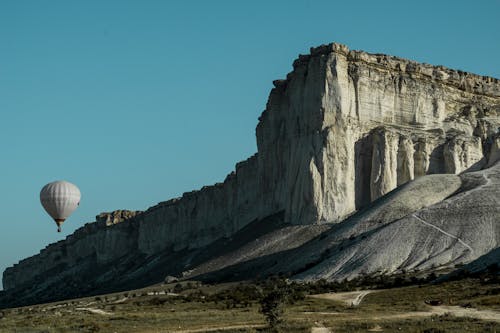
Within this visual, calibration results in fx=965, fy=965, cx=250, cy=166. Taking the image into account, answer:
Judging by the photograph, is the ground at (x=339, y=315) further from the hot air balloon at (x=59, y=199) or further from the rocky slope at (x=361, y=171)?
the rocky slope at (x=361, y=171)

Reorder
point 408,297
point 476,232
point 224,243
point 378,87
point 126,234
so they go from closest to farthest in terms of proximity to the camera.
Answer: point 408,297, point 476,232, point 378,87, point 224,243, point 126,234

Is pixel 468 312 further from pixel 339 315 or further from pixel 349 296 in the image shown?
pixel 349 296

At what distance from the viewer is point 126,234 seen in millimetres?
159000

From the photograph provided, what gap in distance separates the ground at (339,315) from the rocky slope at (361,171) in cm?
1235

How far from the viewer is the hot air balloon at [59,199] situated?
6091 cm

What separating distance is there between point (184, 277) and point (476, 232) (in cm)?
3468

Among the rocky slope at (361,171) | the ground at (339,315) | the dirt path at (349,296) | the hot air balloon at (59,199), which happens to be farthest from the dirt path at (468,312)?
the hot air balloon at (59,199)

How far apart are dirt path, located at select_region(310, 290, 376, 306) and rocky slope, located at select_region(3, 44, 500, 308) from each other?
946 centimetres

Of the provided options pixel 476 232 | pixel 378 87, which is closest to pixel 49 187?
pixel 476 232

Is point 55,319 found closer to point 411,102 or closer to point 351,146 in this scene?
point 351,146

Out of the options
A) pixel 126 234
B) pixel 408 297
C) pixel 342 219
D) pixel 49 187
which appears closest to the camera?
pixel 408 297

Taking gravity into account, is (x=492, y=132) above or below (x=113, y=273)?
above

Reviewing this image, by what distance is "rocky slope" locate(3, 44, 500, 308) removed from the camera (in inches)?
2867

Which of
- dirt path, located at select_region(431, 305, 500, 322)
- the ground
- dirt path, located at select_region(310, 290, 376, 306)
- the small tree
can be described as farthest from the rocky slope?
the small tree
